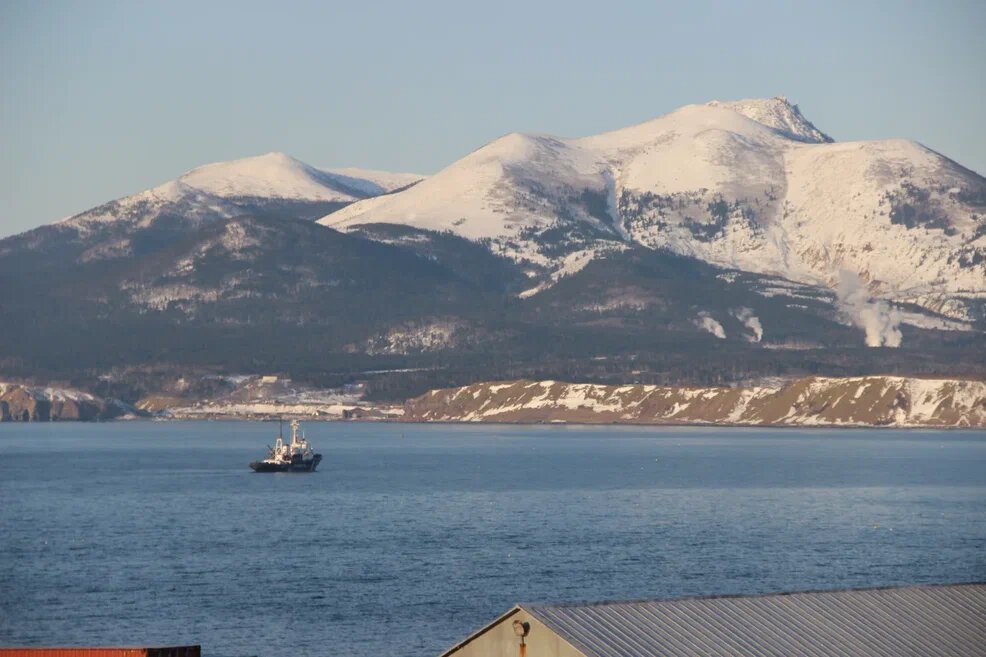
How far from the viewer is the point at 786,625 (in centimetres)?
4397

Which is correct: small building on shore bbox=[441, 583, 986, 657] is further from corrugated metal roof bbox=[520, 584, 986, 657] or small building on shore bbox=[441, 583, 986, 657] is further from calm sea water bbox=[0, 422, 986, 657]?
calm sea water bbox=[0, 422, 986, 657]

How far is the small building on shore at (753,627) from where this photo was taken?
1620 inches

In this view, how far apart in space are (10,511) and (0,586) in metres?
50.1

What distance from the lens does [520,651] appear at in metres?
41.3

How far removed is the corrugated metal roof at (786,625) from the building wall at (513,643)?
0.61 ft

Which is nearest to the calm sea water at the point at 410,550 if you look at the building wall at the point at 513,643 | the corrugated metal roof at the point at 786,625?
the corrugated metal roof at the point at 786,625

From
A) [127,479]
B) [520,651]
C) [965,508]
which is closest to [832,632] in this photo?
[520,651]

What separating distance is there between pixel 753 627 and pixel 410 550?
6407 centimetres

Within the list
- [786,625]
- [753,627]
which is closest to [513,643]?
[753,627]

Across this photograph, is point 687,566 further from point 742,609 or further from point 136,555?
point 742,609

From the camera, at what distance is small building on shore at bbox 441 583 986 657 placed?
1620 inches

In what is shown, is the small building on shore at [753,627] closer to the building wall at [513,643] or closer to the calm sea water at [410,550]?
the building wall at [513,643]

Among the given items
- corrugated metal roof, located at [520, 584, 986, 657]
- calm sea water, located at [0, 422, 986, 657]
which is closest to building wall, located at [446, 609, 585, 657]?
corrugated metal roof, located at [520, 584, 986, 657]

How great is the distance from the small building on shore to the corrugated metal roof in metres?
0.02
